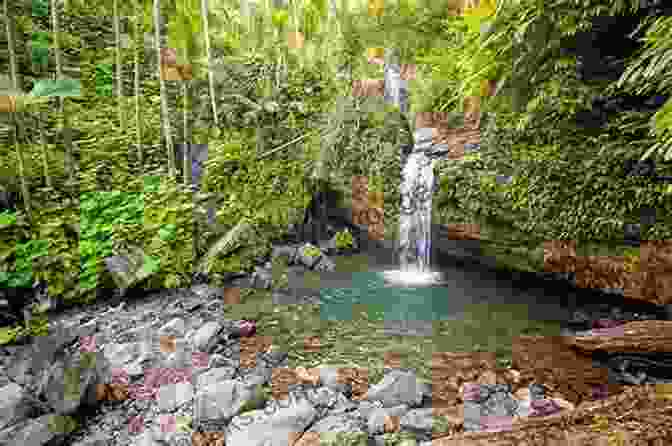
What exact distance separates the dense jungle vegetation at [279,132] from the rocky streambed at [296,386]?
1559mm

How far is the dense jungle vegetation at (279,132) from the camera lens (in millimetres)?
4246

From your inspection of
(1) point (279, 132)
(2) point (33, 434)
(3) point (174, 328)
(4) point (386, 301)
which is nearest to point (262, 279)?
(3) point (174, 328)

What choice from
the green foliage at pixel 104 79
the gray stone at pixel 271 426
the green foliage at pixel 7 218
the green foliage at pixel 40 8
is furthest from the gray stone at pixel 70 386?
the green foliage at pixel 40 8

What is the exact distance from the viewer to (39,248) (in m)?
5.29

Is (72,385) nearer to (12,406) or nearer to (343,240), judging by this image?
(12,406)

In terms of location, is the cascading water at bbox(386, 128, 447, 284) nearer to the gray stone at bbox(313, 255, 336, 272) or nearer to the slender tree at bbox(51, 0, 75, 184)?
the gray stone at bbox(313, 255, 336, 272)

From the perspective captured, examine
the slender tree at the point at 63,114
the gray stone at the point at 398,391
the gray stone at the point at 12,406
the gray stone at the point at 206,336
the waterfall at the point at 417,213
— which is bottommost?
the gray stone at the point at 206,336

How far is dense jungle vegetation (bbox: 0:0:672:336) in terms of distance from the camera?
425 cm

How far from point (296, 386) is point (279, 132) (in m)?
7.36

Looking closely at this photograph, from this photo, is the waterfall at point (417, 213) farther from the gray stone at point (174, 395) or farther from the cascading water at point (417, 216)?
the gray stone at point (174, 395)

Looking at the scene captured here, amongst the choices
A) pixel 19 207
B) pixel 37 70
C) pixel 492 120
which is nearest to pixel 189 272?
pixel 19 207

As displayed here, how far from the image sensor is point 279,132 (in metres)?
8.80

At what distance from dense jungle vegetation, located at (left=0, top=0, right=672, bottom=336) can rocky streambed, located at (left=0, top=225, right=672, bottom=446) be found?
5.11 feet

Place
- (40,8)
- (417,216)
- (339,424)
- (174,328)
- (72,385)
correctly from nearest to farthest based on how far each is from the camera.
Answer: (339,424), (72,385), (174,328), (417,216), (40,8)
